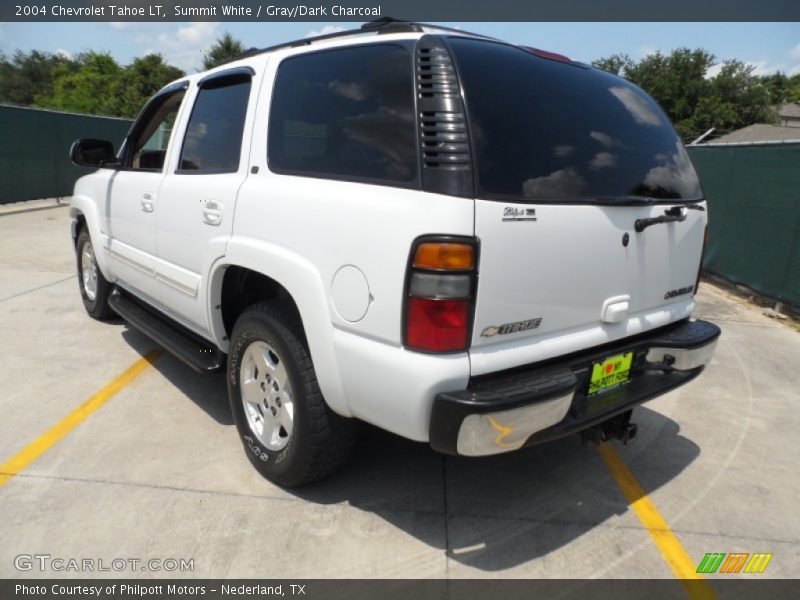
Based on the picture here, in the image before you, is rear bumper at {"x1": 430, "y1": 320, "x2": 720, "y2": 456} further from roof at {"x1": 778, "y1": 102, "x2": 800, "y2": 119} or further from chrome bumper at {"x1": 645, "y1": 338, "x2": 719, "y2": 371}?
roof at {"x1": 778, "y1": 102, "x2": 800, "y2": 119}

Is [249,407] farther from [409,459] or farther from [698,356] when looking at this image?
[698,356]

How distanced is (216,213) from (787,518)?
Answer: 10.7 ft

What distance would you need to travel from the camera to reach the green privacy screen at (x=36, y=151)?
39.6ft

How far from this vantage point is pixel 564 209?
223 centimetres

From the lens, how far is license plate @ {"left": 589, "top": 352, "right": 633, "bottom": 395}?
8.25 ft

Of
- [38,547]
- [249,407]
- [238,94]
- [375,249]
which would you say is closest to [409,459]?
[249,407]

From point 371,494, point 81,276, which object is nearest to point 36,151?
point 81,276

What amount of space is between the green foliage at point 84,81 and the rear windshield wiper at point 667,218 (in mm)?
A: 45195

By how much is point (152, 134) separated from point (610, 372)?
3535 millimetres

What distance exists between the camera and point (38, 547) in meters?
2.41

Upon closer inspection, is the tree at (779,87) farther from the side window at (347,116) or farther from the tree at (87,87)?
the side window at (347,116)

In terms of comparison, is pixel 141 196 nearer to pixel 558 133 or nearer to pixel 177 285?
pixel 177 285
